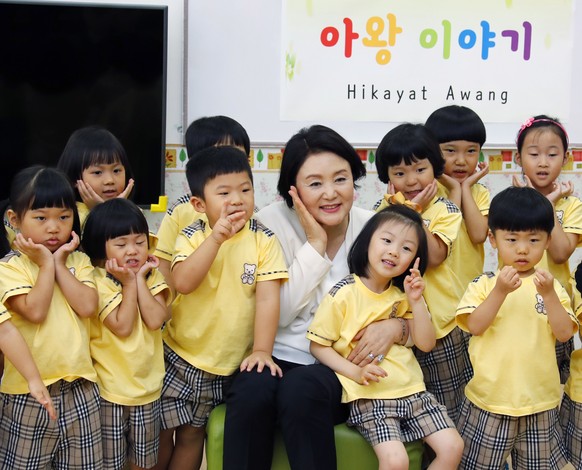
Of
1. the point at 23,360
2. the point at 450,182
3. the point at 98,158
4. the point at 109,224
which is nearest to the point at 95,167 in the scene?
the point at 98,158

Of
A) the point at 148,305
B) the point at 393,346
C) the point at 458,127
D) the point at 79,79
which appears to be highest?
the point at 79,79

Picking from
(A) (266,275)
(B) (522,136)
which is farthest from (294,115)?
(A) (266,275)

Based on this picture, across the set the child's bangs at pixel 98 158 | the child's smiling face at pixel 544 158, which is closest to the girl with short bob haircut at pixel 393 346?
the child's smiling face at pixel 544 158

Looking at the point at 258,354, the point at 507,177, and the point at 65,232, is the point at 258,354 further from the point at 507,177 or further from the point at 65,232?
the point at 507,177

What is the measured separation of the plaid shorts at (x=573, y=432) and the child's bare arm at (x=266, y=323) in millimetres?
805

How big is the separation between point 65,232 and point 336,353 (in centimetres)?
76

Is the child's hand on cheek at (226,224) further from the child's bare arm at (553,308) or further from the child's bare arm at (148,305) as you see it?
the child's bare arm at (553,308)

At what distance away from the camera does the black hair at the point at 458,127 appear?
93.3 inches

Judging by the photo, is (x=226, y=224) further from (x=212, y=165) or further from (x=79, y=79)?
(x=79, y=79)

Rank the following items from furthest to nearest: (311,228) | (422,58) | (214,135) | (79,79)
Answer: (422,58) < (79,79) < (214,135) < (311,228)

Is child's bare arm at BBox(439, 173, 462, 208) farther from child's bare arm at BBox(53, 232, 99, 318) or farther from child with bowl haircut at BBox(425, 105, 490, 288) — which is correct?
child's bare arm at BBox(53, 232, 99, 318)

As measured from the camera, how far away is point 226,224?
74.4 inches

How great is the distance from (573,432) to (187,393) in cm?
104

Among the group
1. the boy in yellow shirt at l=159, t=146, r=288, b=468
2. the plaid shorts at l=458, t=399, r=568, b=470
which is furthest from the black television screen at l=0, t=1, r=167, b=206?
the plaid shorts at l=458, t=399, r=568, b=470
